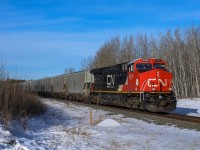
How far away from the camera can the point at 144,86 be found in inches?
721

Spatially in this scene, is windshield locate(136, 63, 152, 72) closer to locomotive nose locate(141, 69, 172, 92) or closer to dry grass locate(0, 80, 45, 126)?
locomotive nose locate(141, 69, 172, 92)

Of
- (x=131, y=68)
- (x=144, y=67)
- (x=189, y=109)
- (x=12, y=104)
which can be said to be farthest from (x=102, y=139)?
A: (x=189, y=109)

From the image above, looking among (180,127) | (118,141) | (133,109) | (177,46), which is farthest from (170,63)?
(118,141)

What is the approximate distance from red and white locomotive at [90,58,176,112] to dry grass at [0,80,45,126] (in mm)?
6083

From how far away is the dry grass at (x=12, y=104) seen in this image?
36.3ft

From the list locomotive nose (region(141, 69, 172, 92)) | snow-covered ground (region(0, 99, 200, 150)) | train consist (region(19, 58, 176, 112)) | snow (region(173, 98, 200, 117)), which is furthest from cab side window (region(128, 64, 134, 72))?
snow-covered ground (region(0, 99, 200, 150))

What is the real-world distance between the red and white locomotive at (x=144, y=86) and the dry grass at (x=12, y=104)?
239 inches

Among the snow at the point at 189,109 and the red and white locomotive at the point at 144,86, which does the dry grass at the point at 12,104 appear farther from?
the snow at the point at 189,109

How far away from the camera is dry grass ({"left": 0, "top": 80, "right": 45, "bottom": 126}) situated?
11059 millimetres

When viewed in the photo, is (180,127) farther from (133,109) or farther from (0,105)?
(133,109)

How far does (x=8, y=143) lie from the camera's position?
767 cm

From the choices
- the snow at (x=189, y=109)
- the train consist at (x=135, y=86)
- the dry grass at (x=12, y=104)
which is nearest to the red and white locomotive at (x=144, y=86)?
the train consist at (x=135, y=86)

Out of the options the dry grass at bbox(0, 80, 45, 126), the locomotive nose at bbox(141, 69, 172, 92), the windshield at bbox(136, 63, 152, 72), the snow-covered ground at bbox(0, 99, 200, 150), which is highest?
the windshield at bbox(136, 63, 152, 72)

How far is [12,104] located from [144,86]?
8.22m
